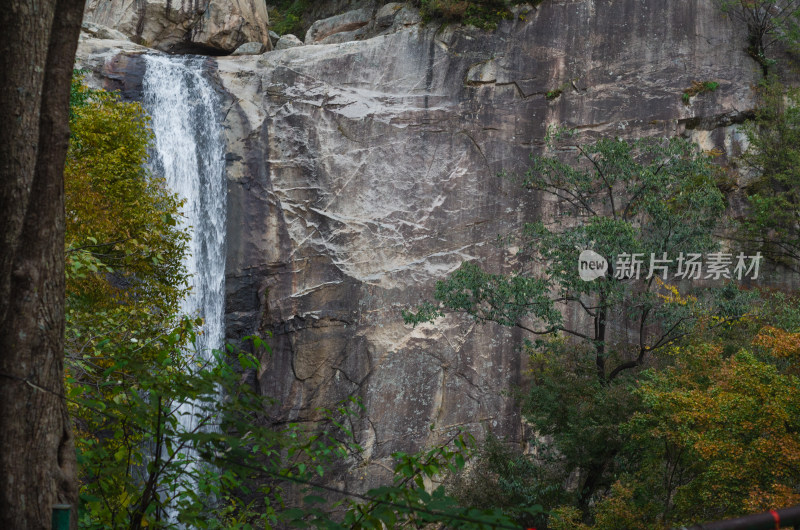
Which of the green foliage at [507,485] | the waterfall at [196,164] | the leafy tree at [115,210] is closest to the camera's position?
the leafy tree at [115,210]

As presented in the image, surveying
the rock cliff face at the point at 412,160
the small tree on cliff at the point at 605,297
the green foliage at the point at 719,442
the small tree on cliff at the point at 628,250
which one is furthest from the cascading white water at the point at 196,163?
the green foliage at the point at 719,442

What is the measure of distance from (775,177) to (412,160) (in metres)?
8.28

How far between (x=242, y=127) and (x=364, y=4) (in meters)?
5.77

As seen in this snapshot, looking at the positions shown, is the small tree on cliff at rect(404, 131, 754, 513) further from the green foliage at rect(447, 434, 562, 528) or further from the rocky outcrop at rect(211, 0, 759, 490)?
the rocky outcrop at rect(211, 0, 759, 490)

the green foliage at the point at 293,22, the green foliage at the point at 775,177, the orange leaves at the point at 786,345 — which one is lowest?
the orange leaves at the point at 786,345

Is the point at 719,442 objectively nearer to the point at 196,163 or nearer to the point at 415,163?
the point at 415,163

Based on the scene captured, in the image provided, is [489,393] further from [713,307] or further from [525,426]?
[713,307]

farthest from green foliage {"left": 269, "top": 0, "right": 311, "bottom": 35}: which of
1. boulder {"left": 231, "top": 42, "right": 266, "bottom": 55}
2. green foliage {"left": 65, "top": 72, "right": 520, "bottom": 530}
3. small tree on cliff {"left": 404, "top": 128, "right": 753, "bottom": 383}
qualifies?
small tree on cliff {"left": 404, "top": 128, "right": 753, "bottom": 383}

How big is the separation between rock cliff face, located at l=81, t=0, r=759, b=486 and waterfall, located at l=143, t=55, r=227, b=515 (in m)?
0.36

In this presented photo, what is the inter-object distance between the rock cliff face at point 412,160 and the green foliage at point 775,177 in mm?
696

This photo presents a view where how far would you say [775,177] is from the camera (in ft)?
51.4

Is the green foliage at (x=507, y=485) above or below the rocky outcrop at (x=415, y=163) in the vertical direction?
below

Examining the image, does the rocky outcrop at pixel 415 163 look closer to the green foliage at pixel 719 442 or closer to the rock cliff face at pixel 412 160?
the rock cliff face at pixel 412 160

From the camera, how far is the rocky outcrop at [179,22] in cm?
1842
